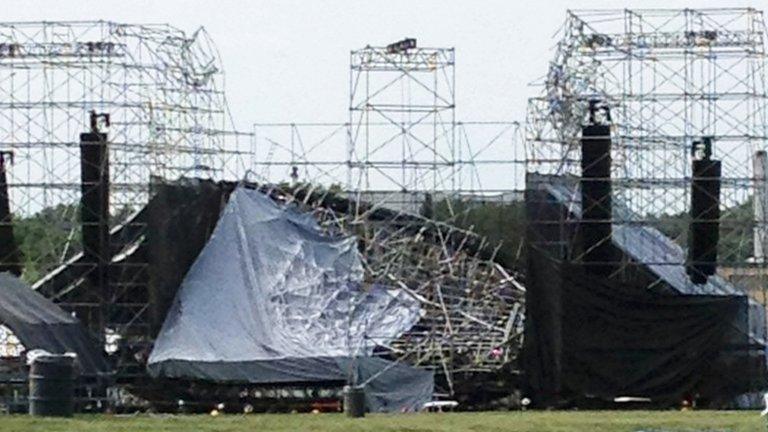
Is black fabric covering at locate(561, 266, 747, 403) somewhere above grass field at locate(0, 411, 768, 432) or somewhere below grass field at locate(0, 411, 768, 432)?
above

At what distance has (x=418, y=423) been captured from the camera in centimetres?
3534

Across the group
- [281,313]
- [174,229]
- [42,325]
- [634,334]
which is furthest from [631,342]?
[42,325]

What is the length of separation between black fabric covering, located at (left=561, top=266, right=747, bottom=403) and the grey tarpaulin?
323 centimetres

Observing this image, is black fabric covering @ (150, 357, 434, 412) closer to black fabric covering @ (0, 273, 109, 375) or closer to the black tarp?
black fabric covering @ (0, 273, 109, 375)

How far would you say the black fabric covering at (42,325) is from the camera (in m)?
45.6

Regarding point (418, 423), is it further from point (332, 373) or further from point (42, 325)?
point (42, 325)

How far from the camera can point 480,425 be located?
114 ft

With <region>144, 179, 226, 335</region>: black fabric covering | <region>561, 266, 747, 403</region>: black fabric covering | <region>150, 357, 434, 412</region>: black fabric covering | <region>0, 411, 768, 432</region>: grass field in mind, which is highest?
<region>144, 179, 226, 335</region>: black fabric covering

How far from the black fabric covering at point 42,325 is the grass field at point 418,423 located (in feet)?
21.8

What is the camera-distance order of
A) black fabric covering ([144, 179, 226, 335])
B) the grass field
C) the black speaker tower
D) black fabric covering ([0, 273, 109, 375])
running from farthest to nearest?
black fabric covering ([144, 179, 226, 335]) → the black speaker tower → black fabric covering ([0, 273, 109, 375]) → the grass field

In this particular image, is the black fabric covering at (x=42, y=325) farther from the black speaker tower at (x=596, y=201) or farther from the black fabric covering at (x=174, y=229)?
the black speaker tower at (x=596, y=201)

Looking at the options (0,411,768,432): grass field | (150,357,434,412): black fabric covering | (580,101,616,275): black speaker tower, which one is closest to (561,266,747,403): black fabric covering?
(580,101,616,275): black speaker tower

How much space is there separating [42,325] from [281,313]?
17.9 feet

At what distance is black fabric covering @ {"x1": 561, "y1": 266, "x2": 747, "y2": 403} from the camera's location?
1874 inches
